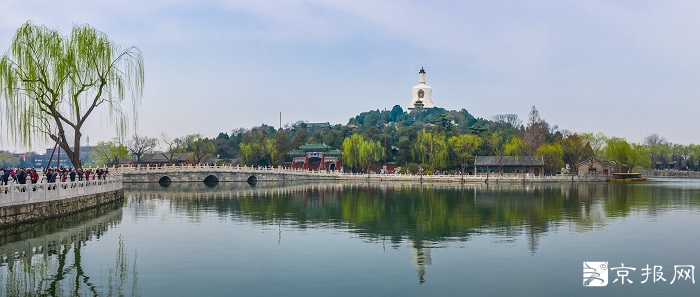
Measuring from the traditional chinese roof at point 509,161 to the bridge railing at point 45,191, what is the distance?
5209 centimetres

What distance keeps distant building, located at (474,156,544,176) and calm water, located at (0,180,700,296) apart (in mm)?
44727

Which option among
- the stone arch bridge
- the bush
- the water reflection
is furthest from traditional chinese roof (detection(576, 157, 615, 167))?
the water reflection

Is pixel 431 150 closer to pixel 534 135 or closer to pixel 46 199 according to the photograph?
pixel 534 135

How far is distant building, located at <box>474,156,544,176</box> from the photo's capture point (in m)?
73.4

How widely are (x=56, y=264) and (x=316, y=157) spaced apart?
72.8 m

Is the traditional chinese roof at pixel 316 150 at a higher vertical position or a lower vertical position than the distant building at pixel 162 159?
higher

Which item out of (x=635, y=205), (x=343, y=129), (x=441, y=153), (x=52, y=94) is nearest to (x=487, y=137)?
(x=441, y=153)

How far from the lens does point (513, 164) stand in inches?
2911

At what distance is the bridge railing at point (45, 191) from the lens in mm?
19734

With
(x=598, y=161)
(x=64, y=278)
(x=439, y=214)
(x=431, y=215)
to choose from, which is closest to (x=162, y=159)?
(x=598, y=161)

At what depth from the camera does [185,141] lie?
96125mm

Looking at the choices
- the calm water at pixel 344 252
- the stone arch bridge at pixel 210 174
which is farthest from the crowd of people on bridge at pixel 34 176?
the stone arch bridge at pixel 210 174

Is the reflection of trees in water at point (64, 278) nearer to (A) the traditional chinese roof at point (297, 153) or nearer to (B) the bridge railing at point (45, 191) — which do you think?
(B) the bridge railing at point (45, 191)

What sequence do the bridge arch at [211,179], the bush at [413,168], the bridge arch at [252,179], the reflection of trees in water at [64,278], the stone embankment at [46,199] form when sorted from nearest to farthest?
the reflection of trees in water at [64,278], the stone embankment at [46,199], the bridge arch at [211,179], the bridge arch at [252,179], the bush at [413,168]
